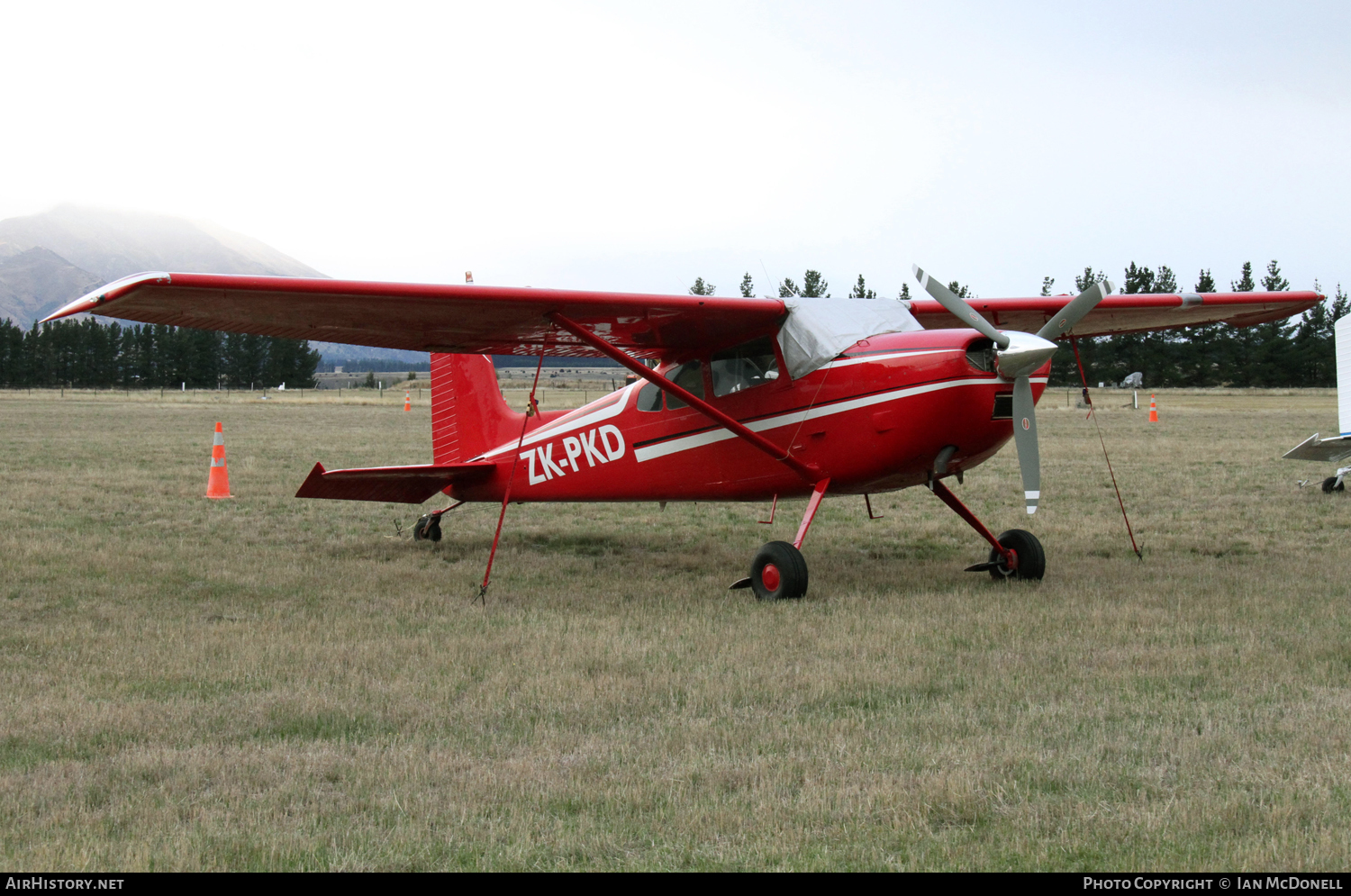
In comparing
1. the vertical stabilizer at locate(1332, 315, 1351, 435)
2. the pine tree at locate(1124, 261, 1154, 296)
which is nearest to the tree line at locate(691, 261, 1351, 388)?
the pine tree at locate(1124, 261, 1154, 296)

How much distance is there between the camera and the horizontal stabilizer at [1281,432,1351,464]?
14.3 meters

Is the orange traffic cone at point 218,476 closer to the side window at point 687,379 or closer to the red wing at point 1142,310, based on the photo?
the side window at point 687,379

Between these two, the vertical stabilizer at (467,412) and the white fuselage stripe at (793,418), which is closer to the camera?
the white fuselage stripe at (793,418)

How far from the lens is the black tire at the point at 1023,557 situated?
342 inches

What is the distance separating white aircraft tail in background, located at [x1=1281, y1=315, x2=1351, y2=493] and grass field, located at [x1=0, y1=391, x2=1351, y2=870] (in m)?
3.11

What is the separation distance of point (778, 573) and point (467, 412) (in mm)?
5300

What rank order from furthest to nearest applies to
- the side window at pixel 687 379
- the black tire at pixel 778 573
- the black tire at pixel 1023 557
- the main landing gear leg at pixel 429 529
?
the main landing gear leg at pixel 429 529 → the side window at pixel 687 379 → the black tire at pixel 1023 557 → the black tire at pixel 778 573

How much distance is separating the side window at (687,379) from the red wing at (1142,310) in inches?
89.7

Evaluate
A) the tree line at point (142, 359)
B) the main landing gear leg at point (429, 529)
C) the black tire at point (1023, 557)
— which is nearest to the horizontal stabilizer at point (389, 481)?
the main landing gear leg at point (429, 529)

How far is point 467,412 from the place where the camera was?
475 inches

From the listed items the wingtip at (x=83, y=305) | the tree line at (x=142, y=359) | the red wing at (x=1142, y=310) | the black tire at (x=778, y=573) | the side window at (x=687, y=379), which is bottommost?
the black tire at (x=778, y=573)

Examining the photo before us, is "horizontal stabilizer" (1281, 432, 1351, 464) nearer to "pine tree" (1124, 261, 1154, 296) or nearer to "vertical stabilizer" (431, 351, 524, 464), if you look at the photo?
"vertical stabilizer" (431, 351, 524, 464)

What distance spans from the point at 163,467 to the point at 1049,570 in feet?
49.5

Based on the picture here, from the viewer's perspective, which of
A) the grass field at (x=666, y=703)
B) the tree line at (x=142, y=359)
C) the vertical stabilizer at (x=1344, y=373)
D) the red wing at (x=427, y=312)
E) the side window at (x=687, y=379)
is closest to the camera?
the grass field at (x=666, y=703)
